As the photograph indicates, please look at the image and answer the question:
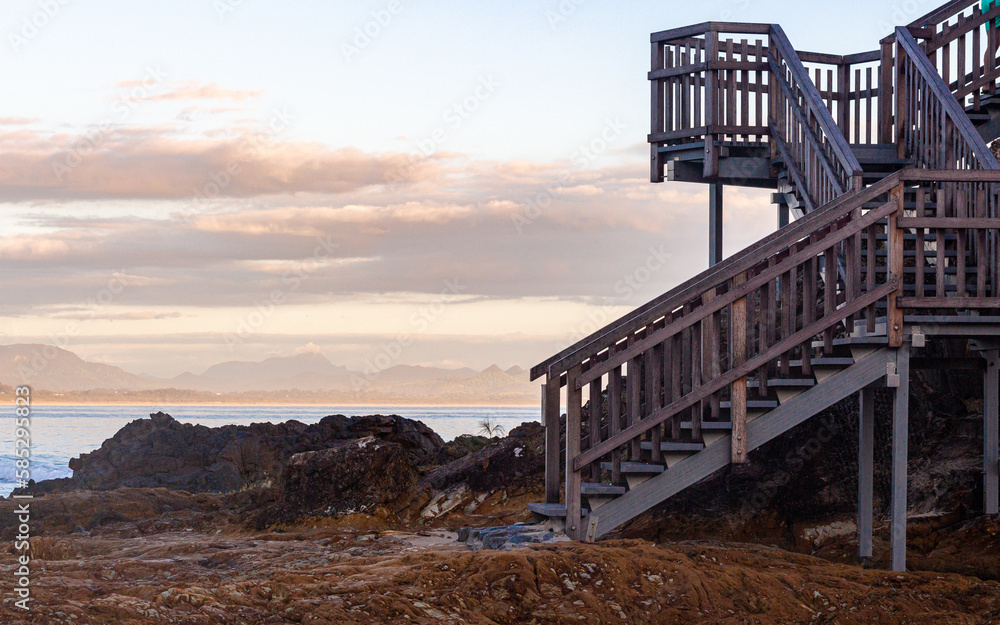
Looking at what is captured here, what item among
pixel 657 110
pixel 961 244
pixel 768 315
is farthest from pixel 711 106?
pixel 768 315

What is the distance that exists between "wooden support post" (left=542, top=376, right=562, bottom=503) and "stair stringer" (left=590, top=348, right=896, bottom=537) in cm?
78

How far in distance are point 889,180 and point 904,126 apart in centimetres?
473

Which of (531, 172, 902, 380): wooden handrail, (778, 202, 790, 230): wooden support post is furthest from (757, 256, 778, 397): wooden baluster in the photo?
(778, 202, 790, 230): wooden support post

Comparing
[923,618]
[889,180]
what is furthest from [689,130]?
[923,618]

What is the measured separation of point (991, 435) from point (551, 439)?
18.5 feet

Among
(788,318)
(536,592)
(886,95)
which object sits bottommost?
(536,592)

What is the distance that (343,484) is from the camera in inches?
557

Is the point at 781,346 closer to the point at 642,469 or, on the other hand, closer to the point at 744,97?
the point at 642,469

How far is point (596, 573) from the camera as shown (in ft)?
24.3

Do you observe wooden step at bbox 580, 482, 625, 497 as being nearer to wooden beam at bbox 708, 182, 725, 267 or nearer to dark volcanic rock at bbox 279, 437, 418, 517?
dark volcanic rock at bbox 279, 437, 418, 517

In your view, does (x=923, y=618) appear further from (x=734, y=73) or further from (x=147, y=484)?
(x=147, y=484)

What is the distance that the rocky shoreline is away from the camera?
6.91 meters

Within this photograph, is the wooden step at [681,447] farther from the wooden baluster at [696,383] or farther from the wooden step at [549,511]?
the wooden step at [549,511]

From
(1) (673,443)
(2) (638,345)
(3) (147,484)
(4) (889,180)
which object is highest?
(4) (889,180)
